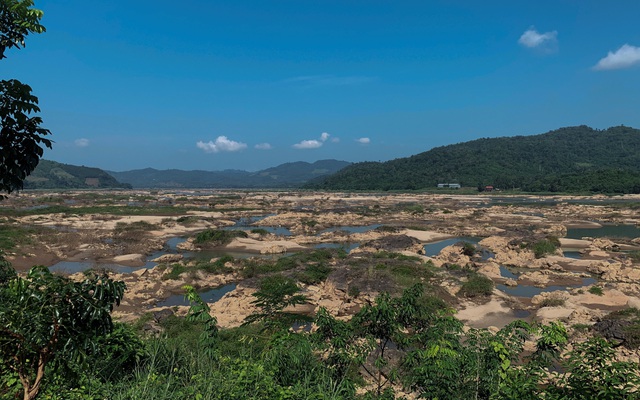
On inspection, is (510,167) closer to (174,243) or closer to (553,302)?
(174,243)

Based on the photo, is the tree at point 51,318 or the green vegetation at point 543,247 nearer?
the tree at point 51,318

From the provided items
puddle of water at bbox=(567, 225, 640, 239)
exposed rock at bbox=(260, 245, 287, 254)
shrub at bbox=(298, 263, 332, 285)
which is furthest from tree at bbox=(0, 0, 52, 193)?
puddle of water at bbox=(567, 225, 640, 239)

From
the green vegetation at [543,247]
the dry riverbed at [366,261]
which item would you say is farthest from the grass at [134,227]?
the green vegetation at [543,247]

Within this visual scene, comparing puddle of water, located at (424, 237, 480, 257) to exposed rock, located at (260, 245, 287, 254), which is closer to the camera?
exposed rock, located at (260, 245, 287, 254)

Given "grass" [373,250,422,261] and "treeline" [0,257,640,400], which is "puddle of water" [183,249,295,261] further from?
"treeline" [0,257,640,400]

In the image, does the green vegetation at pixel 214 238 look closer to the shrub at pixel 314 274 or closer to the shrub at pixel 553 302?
the shrub at pixel 314 274

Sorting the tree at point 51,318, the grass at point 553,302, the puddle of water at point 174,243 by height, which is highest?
the tree at point 51,318

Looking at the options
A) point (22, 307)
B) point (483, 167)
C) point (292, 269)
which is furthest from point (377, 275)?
point (483, 167)
